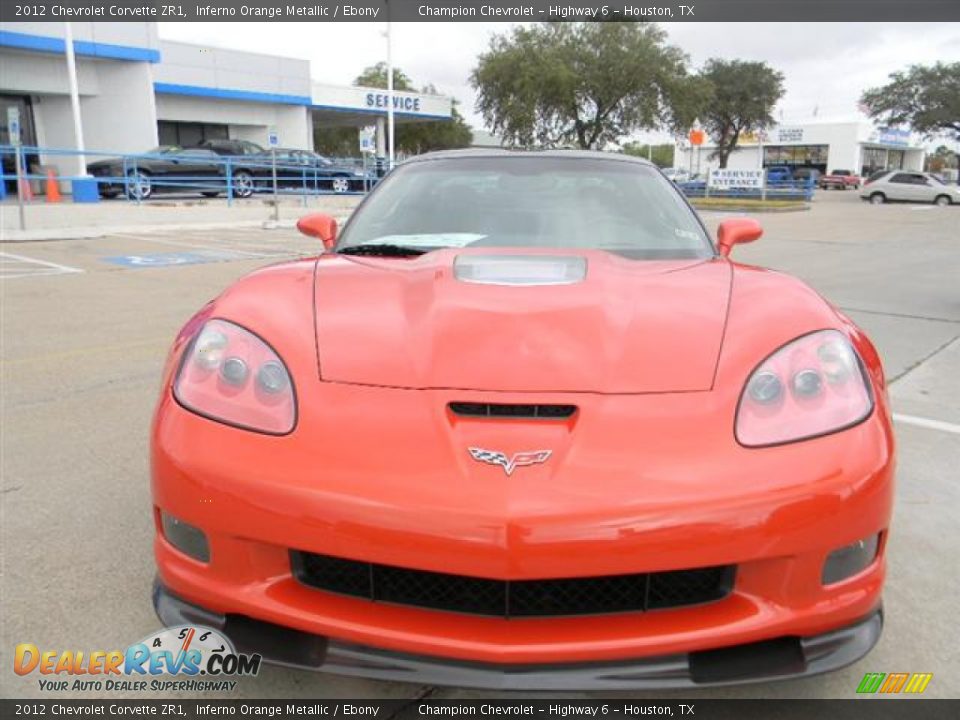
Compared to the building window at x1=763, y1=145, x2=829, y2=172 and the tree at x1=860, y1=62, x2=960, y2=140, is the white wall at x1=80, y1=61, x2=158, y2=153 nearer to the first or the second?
the tree at x1=860, y1=62, x2=960, y2=140

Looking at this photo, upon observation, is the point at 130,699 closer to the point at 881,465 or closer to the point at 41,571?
the point at 41,571

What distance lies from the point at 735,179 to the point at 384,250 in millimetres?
37038

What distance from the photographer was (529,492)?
1484 mm

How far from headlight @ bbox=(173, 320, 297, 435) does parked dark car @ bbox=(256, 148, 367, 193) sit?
21165 mm

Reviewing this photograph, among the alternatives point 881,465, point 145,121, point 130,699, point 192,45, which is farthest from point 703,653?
point 192,45

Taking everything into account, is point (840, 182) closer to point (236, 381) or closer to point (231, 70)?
point (231, 70)

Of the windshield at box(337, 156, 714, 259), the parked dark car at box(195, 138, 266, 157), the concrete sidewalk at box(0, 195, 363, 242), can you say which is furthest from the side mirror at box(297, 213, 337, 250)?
the parked dark car at box(195, 138, 266, 157)

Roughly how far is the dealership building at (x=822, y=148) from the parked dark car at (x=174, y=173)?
58.4 meters

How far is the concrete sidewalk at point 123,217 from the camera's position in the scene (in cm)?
1361

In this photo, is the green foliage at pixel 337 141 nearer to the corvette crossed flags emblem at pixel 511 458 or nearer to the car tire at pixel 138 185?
the car tire at pixel 138 185

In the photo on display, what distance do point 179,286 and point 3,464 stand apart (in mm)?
5362

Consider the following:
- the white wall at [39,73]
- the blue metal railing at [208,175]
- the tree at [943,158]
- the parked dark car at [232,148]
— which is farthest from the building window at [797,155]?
the white wall at [39,73]

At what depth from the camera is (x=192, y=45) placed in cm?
2936

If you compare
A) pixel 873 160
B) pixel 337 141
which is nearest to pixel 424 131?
pixel 337 141
